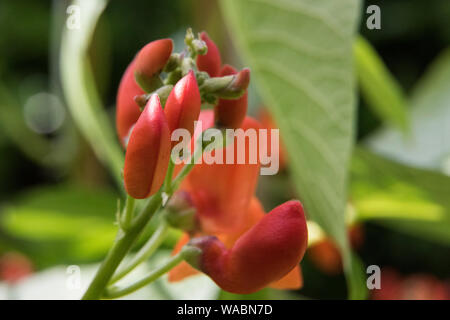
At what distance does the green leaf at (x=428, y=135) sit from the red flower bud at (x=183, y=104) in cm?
56

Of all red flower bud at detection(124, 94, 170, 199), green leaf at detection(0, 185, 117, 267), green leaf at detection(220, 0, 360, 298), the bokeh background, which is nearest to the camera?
red flower bud at detection(124, 94, 170, 199)

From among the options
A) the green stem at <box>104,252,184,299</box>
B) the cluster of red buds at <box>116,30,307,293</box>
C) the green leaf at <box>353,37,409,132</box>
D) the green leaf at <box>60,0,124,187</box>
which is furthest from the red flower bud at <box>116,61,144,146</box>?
the green leaf at <box>353,37,409,132</box>

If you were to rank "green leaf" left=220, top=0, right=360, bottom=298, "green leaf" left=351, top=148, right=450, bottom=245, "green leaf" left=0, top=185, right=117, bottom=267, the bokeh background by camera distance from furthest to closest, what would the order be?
1. the bokeh background
2. "green leaf" left=0, top=185, right=117, bottom=267
3. "green leaf" left=351, top=148, right=450, bottom=245
4. "green leaf" left=220, top=0, right=360, bottom=298

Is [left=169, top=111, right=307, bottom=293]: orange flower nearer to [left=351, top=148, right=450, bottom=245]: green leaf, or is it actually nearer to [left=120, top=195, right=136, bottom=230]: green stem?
[left=120, top=195, right=136, bottom=230]: green stem

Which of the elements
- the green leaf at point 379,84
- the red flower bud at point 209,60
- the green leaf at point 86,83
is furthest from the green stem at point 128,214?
the green leaf at point 379,84

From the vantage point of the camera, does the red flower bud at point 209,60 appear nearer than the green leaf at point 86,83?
Yes

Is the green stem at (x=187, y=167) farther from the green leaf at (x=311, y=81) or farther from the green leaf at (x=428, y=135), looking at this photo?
the green leaf at (x=428, y=135)

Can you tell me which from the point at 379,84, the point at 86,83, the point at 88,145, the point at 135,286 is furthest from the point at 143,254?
the point at 88,145

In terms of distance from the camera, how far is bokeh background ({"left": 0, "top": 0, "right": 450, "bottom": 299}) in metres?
1.10

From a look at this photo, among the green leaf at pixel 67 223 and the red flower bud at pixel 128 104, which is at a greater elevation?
the green leaf at pixel 67 223

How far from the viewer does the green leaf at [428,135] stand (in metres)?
0.94

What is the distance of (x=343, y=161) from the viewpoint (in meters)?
0.52

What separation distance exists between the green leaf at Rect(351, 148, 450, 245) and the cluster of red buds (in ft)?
0.96
